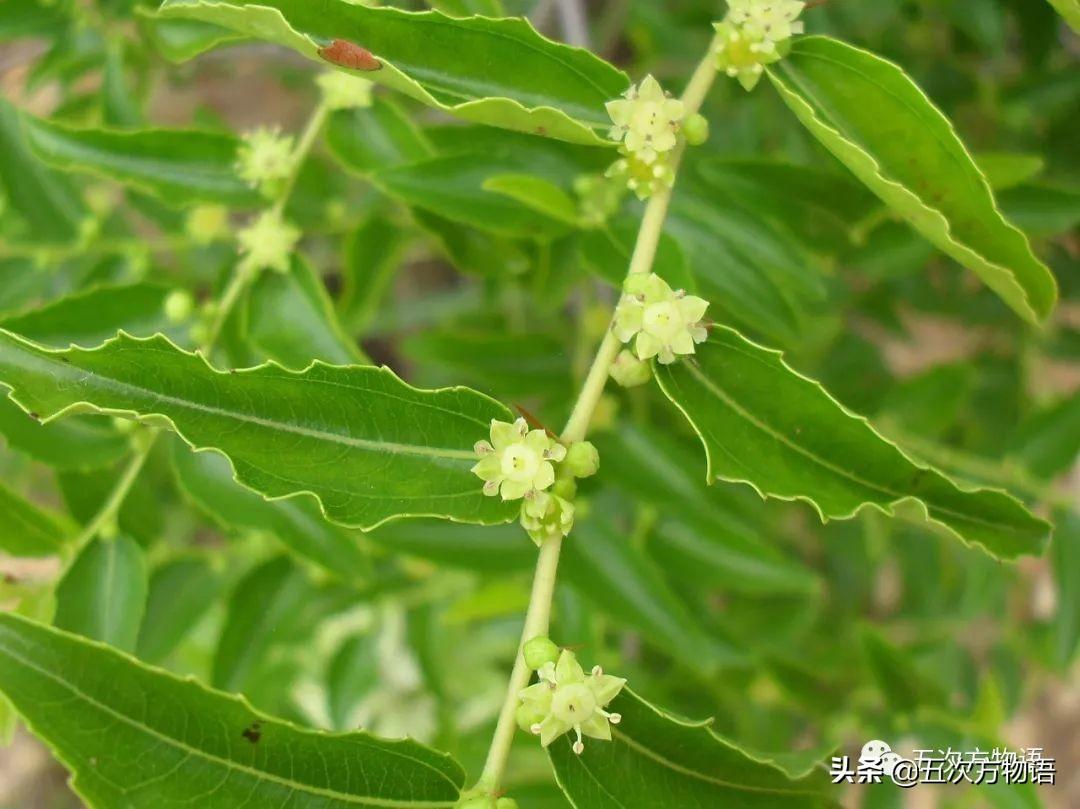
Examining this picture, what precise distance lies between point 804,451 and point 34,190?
1.31 meters

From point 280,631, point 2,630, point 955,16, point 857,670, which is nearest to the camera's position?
point 2,630

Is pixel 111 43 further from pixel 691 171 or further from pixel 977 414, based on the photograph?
pixel 977 414

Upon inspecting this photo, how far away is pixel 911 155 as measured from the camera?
3.28 ft

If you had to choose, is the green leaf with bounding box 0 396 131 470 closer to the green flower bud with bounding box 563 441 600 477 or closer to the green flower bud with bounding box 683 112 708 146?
the green flower bud with bounding box 563 441 600 477

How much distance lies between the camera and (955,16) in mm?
1765

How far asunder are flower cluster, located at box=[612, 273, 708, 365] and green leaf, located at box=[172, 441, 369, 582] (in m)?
0.46

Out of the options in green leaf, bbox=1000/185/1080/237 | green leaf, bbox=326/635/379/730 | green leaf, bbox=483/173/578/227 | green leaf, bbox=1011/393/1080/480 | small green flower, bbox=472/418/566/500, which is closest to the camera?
small green flower, bbox=472/418/566/500

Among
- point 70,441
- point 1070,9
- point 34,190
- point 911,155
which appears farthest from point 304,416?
point 34,190

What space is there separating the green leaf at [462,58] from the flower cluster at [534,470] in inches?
11.2

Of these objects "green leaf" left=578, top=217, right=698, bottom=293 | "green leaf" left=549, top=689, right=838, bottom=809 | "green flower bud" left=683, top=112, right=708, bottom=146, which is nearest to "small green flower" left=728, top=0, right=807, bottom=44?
"green flower bud" left=683, top=112, right=708, bottom=146

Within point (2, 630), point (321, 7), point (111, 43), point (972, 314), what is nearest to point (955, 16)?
point (972, 314)

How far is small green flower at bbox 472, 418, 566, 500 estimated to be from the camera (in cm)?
89

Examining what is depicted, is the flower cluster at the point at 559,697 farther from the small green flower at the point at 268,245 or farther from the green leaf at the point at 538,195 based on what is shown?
the small green flower at the point at 268,245

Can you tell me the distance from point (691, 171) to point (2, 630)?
1039 mm
